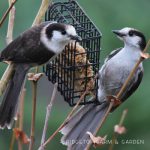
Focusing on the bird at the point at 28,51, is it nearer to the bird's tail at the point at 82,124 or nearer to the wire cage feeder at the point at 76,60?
the wire cage feeder at the point at 76,60

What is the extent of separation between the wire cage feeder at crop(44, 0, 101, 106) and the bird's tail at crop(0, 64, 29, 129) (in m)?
0.38

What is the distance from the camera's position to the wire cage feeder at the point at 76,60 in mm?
4590

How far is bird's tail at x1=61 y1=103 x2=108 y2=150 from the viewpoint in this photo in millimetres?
4797

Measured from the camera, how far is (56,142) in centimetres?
756

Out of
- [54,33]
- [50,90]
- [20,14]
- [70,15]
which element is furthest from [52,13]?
[50,90]

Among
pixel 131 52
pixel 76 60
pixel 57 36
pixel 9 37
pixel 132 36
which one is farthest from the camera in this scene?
pixel 131 52

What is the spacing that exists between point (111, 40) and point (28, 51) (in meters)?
2.74

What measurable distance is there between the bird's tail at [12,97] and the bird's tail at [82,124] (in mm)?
591

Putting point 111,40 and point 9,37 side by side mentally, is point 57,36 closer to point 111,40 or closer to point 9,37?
point 9,37

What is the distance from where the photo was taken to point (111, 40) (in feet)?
22.9

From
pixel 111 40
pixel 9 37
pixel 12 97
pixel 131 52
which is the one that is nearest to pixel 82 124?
pixel 131 52

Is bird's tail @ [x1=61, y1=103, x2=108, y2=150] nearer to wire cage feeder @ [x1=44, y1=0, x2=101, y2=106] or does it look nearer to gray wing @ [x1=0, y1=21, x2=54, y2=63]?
wire cage feeder @ [x1=44, y1=0, x2=101, y2=106]

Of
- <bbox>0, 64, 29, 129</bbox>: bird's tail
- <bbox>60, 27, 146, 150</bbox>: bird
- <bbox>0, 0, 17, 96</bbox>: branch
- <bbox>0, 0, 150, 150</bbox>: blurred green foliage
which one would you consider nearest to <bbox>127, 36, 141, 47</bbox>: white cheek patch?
<bbox>60, 27, 146, 150</bbox>: bird

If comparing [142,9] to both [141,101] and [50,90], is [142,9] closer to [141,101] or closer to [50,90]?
[141,101]
